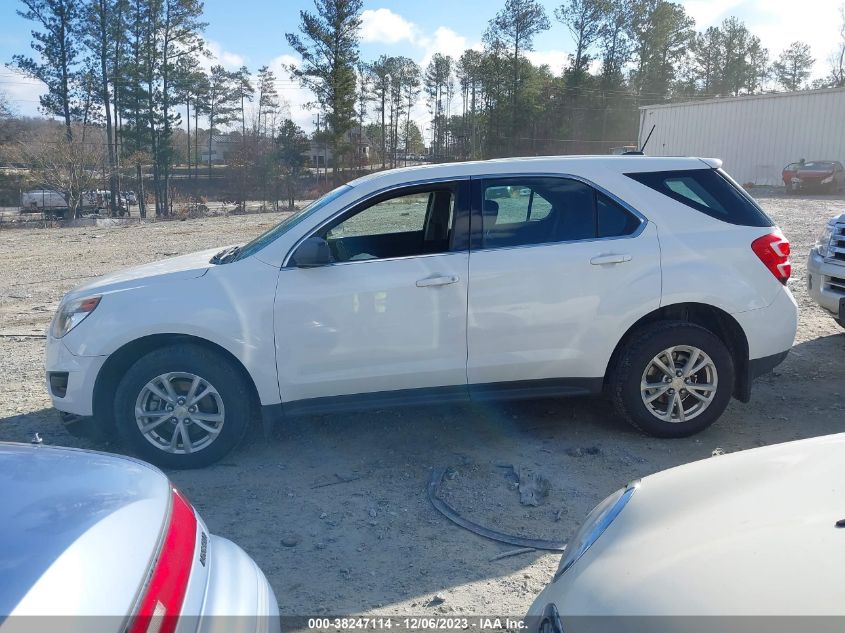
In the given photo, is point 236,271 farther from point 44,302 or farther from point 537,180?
point 44,302

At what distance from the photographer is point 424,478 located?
14.8ft

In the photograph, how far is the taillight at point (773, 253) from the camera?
4844 millimetres

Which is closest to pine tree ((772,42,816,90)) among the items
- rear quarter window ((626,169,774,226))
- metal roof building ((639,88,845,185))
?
metal roof building ((639,88,845,185))

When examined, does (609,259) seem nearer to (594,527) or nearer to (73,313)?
(594,527)

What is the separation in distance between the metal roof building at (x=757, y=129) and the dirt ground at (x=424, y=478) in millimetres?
33919

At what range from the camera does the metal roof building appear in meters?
37.8

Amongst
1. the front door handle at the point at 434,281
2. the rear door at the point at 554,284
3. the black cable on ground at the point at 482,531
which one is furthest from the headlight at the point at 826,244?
the black cable on ground at the point at 482,531

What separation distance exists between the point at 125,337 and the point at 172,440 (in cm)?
70

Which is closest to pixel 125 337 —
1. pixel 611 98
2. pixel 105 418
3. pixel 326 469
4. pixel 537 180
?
pixel 105 418

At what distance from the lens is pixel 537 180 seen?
194 inches

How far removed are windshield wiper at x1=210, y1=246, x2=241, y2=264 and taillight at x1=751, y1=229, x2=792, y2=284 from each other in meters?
3.45

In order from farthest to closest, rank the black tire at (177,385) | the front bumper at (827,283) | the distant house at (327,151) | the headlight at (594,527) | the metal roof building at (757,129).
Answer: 1. the distant house at (327,151)
2. the metal roof building at (757,129)
3. the front bumper at (827,283)
4. the black tire at (177,385)
5. the headlight at (594,527)

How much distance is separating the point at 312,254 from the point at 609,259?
6.17 feet

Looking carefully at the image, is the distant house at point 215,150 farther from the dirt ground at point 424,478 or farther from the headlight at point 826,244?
the dirt ground at point 424,478
